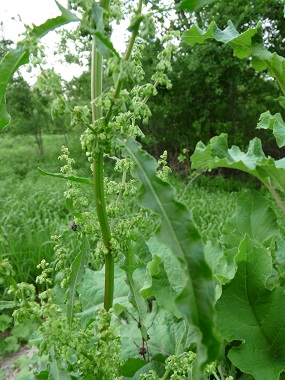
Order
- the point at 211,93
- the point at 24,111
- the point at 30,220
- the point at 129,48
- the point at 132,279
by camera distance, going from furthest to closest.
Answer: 1. the point at 24,111
2. the point at 211,93
3. the point at 30,220
4. the point at 132,279
5. the point at 129,48

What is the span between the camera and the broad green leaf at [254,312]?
132 cm

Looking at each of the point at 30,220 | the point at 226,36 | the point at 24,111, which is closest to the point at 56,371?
the point at 226,36

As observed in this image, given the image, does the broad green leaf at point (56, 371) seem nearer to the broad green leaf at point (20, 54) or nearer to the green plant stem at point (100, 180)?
the green plant stem at point (100, 180)

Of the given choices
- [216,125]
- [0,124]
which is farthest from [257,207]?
[216,125]

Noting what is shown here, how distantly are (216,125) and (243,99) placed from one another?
0.92 meters

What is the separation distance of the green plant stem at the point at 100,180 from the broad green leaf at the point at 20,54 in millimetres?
70

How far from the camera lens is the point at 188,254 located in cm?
61

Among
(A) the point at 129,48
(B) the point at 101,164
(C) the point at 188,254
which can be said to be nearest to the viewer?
(C) the point at 188,254

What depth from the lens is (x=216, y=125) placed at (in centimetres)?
967

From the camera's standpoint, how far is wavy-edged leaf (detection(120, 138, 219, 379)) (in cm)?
57

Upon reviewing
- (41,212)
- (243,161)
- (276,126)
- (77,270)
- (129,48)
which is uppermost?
(129,48)

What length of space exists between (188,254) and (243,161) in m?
1.11

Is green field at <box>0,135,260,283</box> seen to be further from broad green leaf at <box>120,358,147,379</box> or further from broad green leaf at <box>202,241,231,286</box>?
broad green leaf at <box>120,358,147,379</box>

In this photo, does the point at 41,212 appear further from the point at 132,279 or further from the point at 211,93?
the point at 211,93
